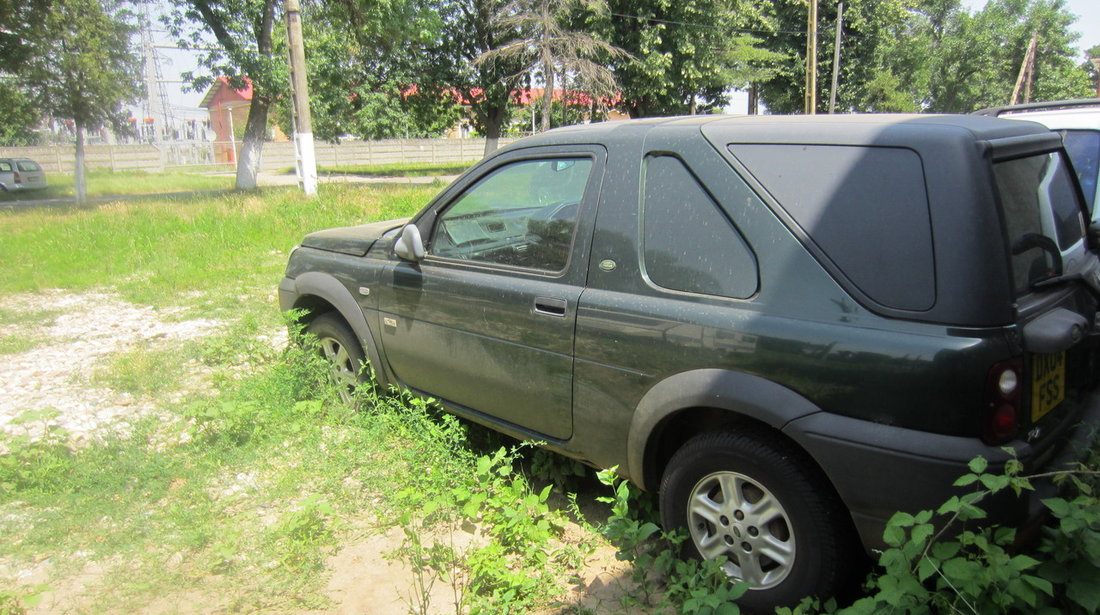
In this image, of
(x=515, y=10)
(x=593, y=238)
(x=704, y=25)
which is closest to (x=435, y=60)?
(x=515, y=10)

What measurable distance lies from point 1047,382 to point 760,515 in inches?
40.4

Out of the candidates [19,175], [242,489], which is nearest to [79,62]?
[19,175]

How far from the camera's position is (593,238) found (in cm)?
318

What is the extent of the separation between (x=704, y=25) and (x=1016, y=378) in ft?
98.0

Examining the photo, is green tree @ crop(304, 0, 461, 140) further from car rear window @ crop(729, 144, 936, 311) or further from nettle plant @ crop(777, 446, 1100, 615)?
nettle plant @ crop(777, 446, 1100, 615)

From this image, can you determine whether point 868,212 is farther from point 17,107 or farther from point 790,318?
point 17,107

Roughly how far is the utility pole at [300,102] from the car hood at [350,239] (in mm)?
11341

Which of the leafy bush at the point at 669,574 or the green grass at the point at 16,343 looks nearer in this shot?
the leafy bush at the point at 669,574

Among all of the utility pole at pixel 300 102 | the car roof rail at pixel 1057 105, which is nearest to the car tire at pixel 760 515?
the car roof rail at pixel 1057 105

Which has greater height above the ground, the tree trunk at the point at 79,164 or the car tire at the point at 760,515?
the tree trunk at the point at 79,164

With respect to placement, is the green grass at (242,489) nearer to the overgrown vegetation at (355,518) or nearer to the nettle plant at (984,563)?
the overgrown vegetation at (355,518)

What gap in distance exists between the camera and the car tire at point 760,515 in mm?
2537

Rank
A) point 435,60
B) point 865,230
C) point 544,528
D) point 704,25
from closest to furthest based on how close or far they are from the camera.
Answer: point 865,230 < point 544,528 < point 704,25 < point 435,60

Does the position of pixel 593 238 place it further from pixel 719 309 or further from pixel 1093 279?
pixel 1093 279
